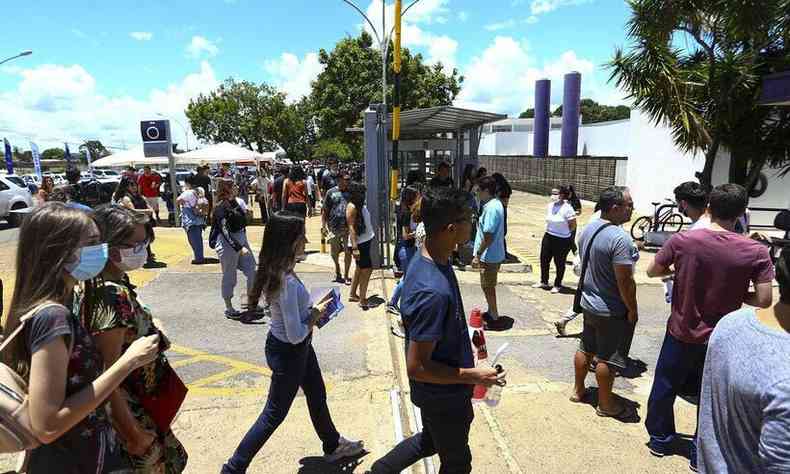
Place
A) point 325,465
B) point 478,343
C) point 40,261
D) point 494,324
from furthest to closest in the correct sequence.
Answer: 1. point 494,324
2. point 325,465
3. point 478,343
4. point 40,261

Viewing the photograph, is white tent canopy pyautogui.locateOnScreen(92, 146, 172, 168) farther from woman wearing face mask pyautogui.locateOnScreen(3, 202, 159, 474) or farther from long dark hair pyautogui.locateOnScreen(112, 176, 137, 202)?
woman wearing face mask pyautogui.locateOnScreen(3, 202, 159, 474)

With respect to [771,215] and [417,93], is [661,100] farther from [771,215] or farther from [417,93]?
[417,93]

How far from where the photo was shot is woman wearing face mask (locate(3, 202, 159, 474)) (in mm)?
1389

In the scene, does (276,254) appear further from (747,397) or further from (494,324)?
(494,324)

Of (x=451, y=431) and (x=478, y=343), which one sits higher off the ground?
(x=478, y=343)

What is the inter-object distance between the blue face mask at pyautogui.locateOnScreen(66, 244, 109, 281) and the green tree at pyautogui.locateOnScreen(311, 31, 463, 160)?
25951 millimetres

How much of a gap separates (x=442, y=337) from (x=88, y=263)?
1.32m

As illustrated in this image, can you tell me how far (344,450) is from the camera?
3.06 metres

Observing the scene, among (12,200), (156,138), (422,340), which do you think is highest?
(156,138)

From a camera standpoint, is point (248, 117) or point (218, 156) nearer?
point (218, 156)

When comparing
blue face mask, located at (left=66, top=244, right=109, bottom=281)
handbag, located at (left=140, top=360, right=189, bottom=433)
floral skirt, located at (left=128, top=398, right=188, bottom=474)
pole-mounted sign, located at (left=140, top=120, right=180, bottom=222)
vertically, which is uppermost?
pole-mounted sign, located at (left=140, top=120, right=180, bottom=222)

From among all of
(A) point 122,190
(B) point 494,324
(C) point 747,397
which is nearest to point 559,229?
(B) point 494,324

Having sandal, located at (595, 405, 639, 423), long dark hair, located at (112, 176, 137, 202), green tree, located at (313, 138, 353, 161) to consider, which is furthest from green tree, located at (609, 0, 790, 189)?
green tree, located at (313, 138, 353, 161)

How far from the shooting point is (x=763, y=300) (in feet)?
9.00
